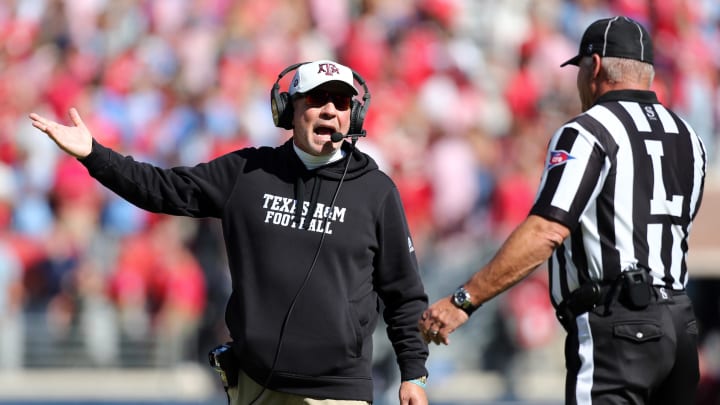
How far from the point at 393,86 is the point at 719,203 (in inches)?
184

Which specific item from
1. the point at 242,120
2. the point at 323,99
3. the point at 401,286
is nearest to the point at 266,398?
the point at 401,286

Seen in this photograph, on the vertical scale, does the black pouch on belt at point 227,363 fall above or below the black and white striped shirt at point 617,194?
below

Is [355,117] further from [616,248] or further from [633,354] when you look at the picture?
[633,354]

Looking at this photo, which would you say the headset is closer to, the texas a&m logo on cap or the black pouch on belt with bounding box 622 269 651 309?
the texas a&m logo on cap

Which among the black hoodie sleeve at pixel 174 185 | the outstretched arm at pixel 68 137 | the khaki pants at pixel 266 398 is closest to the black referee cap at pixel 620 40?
the black hoodie sleeve at pixel 174 185

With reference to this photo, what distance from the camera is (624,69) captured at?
4473mm

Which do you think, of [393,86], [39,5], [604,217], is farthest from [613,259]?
[39,5]

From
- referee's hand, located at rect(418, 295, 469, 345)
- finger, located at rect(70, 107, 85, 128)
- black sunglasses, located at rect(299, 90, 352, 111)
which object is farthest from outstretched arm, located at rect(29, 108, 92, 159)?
referee's hand, located at rect(418, 295, 469, 345)

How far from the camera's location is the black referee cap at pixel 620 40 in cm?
445

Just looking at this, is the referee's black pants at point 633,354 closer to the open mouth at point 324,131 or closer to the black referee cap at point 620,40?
the black referee cap at point 620,40

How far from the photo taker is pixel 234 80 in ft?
42.7

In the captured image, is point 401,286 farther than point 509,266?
Yes

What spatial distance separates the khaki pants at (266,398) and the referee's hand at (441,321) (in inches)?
20.2

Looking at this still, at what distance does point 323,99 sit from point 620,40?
1102 millimetres
